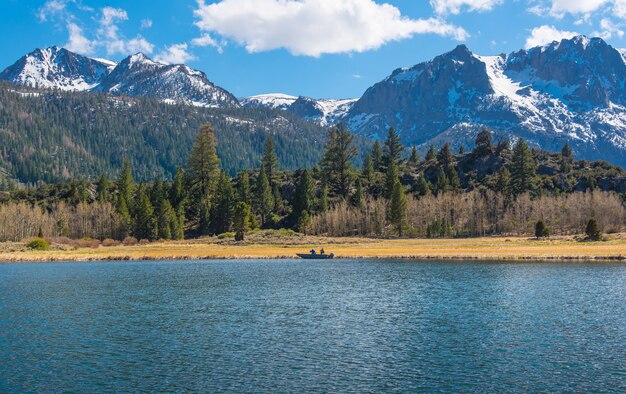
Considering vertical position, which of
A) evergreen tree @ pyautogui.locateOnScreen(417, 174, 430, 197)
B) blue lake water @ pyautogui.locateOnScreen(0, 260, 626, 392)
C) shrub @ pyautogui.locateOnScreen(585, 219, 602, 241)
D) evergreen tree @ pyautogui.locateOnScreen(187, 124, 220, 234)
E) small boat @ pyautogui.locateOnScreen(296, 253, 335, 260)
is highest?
evergreen tree @ pyautogui.locateOnScreen(187, 124, 220, 234)

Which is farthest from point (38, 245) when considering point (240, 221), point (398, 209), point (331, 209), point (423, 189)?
point (423, 189)

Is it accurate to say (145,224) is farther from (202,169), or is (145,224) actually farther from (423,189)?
(423,189)

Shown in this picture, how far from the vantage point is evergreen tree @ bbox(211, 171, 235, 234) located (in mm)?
170500

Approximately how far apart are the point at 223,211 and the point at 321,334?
133619 mm

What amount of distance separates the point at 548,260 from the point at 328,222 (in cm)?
8117

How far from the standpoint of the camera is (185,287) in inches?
2653

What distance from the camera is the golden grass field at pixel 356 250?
98.9m

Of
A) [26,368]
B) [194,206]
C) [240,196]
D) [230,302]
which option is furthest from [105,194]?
[26,368]

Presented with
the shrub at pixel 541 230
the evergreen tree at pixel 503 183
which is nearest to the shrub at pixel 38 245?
the shrub at pixel 541 230

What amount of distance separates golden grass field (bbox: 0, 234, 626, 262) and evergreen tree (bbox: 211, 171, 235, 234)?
2394 centimetres

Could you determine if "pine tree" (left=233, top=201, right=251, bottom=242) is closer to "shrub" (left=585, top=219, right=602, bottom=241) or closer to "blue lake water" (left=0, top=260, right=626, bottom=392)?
"blue lake water" (left=0, top=260, right=626, bottom=392)

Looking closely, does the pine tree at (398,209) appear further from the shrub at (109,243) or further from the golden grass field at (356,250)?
the shrub at (109,243)

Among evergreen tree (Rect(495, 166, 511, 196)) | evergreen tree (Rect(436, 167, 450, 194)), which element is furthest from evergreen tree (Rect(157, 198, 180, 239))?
evergreen tree (Rect(495, 166, 511, 196))

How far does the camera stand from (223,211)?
17038cm
